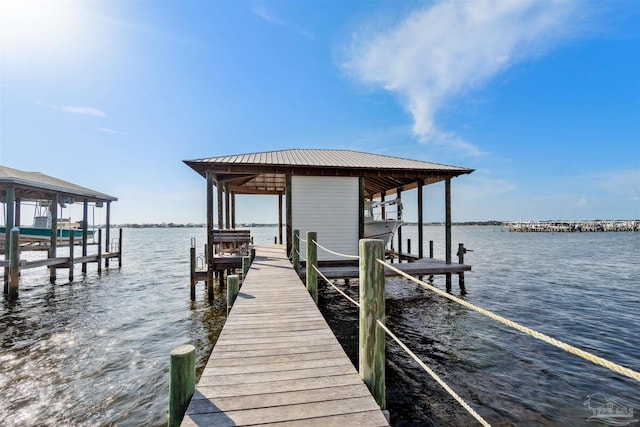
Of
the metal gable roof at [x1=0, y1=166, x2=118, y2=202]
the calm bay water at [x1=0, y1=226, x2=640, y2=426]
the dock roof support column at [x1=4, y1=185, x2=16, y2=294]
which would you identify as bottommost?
the calm bay water at [x1=0, y1=226, x2=640, y2=426]

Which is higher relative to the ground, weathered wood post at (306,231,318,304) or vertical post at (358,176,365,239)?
vertical post at (358,176,365,239)

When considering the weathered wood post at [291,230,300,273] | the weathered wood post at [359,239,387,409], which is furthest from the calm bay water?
the weathered wood post at [359,239,387,409]

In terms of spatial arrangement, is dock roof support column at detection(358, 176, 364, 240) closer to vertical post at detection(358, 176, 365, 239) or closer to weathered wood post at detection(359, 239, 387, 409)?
vertical post at detection(358, 176, 365, 239)

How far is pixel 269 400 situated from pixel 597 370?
7876mm

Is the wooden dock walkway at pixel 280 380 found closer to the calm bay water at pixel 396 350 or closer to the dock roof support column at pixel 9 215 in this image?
the calm bay water at pixel 396 350

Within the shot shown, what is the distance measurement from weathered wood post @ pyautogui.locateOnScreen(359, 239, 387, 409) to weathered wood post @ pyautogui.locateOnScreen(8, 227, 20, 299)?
48.4 feet

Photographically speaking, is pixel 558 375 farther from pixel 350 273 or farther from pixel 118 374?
pixel 118 374

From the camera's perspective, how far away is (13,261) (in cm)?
1179

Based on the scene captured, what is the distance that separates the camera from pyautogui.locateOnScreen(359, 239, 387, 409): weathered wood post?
3.00 meters

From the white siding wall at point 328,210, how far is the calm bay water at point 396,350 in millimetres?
2352

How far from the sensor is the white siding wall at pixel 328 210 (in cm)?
1195

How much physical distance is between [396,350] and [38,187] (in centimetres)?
1619

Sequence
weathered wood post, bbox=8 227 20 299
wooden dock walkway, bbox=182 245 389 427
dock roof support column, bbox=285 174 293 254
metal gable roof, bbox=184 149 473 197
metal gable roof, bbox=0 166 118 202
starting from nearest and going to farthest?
wooden dock walkway, bbox=182 245 389 427, metal gable roof, bbox=184 149 473 197, dock roof support column, bbox=285 174 293 254, weathered wood post, bbox=8 227 20 299, metal gable roof, bbox=0 166 118 202

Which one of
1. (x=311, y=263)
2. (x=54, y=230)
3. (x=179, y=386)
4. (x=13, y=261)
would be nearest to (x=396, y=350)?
(x=311, y=263)
